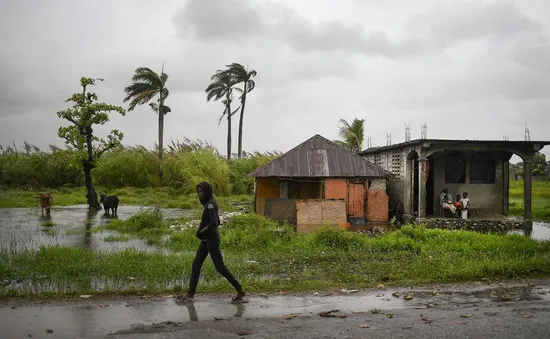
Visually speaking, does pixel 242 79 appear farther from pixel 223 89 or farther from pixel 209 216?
pixel 209 216

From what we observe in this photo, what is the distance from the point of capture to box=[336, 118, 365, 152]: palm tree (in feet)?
122

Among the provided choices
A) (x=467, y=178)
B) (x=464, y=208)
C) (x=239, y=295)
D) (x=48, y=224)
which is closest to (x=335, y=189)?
(x=464, y=208)

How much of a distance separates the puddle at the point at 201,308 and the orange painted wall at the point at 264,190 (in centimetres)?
1253

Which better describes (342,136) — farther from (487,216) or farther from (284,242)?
(284,242)

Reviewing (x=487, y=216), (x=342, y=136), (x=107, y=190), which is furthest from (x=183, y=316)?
(x=342, y=136)

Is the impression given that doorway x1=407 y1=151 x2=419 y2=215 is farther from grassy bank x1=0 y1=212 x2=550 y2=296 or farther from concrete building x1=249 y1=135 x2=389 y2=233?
grassy bank x1=0 y1=212 x2=550 y2=296

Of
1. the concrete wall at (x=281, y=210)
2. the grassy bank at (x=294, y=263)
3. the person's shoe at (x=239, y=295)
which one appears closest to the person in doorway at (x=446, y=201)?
the concrete wall at (x=281, y=210)

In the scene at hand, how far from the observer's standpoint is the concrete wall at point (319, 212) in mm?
18719

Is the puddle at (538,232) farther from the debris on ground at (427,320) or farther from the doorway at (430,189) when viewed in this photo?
the debris on ground at (427,320)

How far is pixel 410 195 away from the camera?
21500mm

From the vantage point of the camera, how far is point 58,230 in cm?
1648

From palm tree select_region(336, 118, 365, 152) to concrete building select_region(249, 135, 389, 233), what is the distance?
622 inches

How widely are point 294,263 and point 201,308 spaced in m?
3.98

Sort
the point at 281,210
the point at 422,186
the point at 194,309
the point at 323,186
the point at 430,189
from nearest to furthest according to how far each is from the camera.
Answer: the point at 194,309 → the point at 422,186 → the point at 281,210 → the point at 323,186 → the point at 430,189
